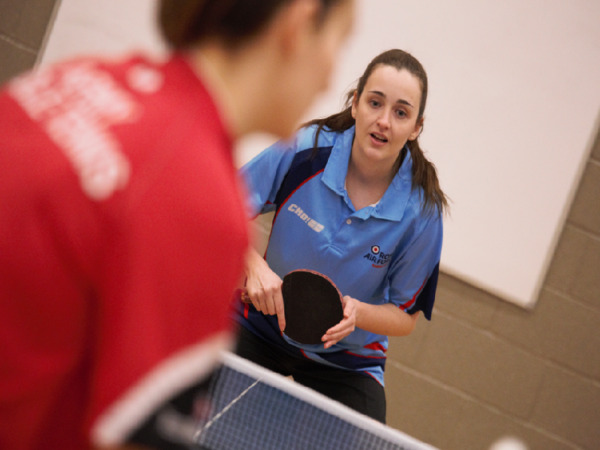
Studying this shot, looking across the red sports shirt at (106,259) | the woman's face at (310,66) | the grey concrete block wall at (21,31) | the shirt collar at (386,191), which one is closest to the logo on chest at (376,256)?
the shirt collar at (386,191)

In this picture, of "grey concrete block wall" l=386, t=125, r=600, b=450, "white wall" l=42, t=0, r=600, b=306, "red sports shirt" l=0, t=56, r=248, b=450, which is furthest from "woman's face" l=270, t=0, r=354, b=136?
"grey concrete block wall" l=386, t=125, r=600, b=450

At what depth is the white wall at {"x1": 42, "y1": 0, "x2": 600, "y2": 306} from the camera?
3180 millimetres

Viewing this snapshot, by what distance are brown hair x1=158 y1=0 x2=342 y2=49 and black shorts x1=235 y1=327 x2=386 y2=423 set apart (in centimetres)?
153

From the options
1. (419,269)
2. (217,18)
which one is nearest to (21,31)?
(419,269)

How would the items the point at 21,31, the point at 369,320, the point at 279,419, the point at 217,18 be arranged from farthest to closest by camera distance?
the point at 21,31 < the point at 369,320 < the point at 279,419 < the point at 217,18

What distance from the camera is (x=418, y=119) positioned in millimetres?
2205

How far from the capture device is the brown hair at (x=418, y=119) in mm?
2156

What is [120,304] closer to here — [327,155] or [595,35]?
[327,155]

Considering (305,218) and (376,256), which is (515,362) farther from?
(305,218)

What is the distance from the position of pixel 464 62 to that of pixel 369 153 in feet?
4.61

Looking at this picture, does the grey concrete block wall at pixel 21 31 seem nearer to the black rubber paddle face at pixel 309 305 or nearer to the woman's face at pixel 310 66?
the black rubber paddle face at pixel 309 305

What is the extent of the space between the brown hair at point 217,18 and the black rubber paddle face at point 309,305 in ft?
3.81

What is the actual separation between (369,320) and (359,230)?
1.05ft

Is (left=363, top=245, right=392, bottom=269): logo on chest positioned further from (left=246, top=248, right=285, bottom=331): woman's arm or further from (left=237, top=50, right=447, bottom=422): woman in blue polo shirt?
(left=246, top=248, right=285, bottom=331): woman's arm
